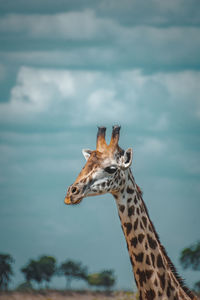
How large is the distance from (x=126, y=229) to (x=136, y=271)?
3.34 ft

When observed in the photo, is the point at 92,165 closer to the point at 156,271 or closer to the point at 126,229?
the point at 126,229

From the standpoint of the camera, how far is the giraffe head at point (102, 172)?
12809 mm

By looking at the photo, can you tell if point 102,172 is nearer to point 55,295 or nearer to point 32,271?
point 55,295

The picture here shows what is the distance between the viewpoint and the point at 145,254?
43.8 feet

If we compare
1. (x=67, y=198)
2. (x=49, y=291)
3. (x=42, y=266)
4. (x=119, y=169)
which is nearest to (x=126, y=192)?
(x=119, y=169)

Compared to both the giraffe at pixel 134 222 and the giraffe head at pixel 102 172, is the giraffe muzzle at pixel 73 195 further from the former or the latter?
the giraffe at pixel 134 222

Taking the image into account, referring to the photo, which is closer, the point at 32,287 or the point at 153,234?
the point at 153,234

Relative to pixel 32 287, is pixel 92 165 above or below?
below

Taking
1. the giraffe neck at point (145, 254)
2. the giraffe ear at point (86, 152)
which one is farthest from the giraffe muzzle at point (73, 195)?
the giraffe ear at point (86, 152)

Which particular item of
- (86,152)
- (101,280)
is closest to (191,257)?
(101,280)

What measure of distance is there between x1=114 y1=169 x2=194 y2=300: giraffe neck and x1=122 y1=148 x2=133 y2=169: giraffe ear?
0.98 feet

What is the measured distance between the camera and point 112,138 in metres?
14.2

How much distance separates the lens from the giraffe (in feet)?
43.5

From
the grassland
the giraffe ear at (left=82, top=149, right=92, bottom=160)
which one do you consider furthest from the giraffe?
the grassland
